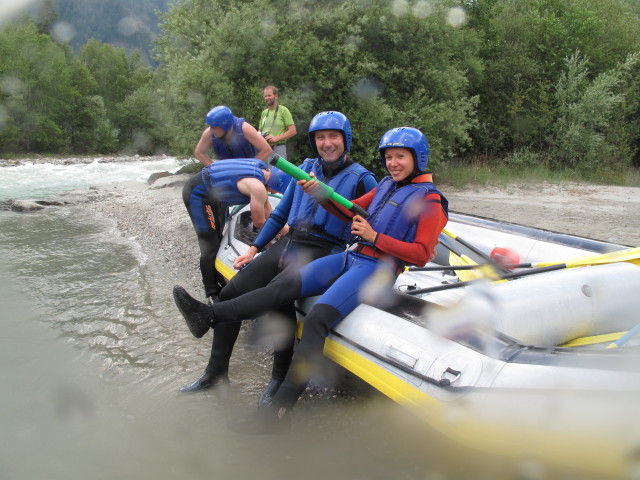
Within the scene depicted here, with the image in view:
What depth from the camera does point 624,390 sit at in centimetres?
179

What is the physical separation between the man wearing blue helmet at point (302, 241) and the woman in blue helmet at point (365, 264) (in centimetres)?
20

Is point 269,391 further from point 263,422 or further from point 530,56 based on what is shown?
point 530,56

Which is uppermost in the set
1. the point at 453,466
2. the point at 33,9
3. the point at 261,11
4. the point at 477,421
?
the point at 33,9

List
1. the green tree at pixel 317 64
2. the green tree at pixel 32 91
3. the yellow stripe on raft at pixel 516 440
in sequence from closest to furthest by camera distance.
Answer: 1. the yellow stripe on raft at pixel 516 440
2. the green tree at pixel 317 64
3. the green tree at pixel 32 91

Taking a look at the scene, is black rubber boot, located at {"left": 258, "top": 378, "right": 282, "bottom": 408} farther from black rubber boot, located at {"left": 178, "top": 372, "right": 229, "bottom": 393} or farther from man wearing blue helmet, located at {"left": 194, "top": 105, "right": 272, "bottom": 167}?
man wearing blue helmet, located at {"left": 194, "top": 105, "right": 272, "bottom": 167}

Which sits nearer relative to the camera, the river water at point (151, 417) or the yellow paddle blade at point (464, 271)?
the river water at point (151, 417)

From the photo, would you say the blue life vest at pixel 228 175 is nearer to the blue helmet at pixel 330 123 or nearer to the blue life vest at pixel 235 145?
the blue life vest at pixel 235 145

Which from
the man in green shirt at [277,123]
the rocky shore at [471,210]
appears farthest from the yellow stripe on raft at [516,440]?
the man in green shirt at [277,123]

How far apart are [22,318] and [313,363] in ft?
8.74

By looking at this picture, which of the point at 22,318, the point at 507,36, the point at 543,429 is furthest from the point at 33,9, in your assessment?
the point at 543,429

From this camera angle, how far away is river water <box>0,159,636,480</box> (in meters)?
2.24

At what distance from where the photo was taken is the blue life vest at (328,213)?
298cm

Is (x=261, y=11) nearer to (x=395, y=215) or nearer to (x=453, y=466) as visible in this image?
(x=395, y=215)

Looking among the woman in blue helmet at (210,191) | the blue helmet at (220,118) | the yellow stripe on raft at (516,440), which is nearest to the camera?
the yellow stripe on raft at (516,440)
